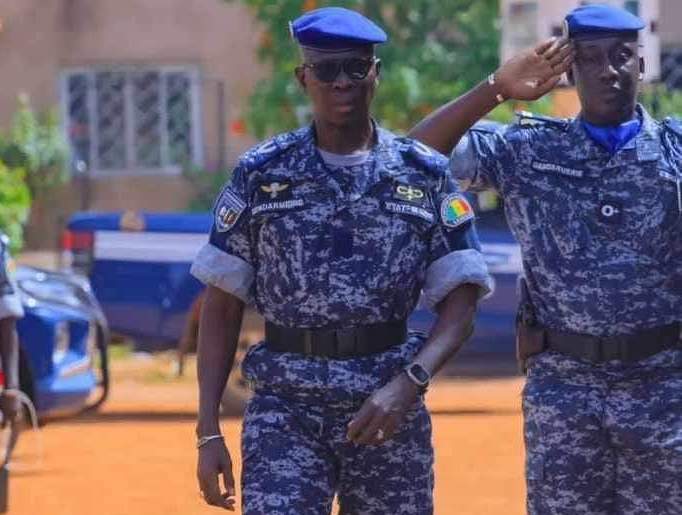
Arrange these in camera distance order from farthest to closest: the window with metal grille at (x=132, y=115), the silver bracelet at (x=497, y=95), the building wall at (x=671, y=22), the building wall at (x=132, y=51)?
the window with metal grille at (x=132, y=115) → the building wall at (x=132, y=51) → the building wall at (x=671, y=22) → the silver bracelet at (x=497, y=95)

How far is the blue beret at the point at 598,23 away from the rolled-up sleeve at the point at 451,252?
2.22 feet

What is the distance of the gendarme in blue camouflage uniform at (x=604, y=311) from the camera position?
5926 mm

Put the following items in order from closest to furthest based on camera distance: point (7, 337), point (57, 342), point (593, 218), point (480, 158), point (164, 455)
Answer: point (593, 218)
point (480, 158)
point (7, 337)
point (164, 455)
point (57, 342)

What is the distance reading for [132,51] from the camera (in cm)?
2473

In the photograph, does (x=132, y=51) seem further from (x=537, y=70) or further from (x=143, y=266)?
(x=537, y=70)

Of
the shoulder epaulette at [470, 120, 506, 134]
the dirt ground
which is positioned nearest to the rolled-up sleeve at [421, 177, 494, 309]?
the shoulder epaulette at [470, 120, 506, 134]

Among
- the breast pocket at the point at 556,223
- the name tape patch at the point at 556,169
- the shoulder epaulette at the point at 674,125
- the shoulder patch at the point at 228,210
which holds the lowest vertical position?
the breast pocket at the point at 556,223

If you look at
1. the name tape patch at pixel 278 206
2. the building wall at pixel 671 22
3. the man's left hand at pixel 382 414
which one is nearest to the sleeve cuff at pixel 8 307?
the name tape patch at pixel 278 206

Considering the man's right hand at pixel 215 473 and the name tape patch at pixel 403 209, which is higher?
the name tape patch at pixel 403 209

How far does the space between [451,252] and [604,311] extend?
609 mm

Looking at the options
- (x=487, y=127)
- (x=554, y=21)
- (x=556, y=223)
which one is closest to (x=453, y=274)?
(x=556, y=223)

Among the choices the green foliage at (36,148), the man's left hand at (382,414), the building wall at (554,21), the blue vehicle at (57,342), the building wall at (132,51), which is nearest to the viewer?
the man's left hand at (382,414)

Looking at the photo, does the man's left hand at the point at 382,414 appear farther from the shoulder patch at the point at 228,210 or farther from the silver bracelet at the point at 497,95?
the silver bracelet at the point at 497,95

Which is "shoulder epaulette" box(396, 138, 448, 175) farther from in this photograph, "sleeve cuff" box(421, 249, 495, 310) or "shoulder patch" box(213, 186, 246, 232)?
"shoulder patch" box(213, 186, 246, 232)
